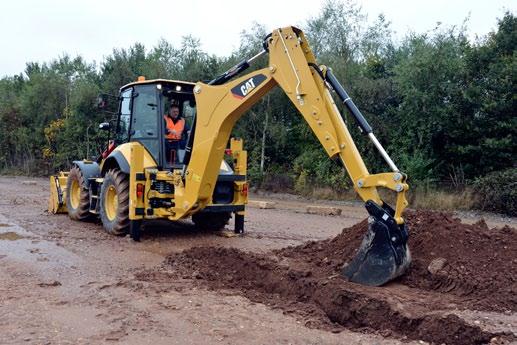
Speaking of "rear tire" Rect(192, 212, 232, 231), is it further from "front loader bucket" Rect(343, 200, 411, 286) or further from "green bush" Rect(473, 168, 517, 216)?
"green bush" Rect(473, 168, 517, 216)

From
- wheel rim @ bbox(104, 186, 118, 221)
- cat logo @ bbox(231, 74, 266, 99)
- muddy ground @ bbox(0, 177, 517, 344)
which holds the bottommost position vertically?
muddy ground @ bbox(0, 177, 517, 344)

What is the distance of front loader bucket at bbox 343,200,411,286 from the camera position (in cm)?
579

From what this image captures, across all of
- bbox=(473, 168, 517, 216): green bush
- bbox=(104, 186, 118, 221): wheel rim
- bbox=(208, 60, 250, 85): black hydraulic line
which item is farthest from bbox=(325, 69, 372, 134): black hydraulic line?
bbox=(473, 168, 517, 216): green bush

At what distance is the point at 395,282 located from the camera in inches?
232

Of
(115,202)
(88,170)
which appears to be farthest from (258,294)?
(88,170)

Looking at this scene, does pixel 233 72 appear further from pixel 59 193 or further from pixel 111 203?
pixel 59 193

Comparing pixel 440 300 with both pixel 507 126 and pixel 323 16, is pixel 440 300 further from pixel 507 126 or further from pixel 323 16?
pixel 323 16

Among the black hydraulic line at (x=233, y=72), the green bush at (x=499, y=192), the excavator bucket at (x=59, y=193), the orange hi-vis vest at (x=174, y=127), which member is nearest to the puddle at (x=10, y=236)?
the excavator bucket at (x=59, y=193)

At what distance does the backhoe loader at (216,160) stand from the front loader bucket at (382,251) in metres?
0.01

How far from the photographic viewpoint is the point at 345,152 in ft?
20.9

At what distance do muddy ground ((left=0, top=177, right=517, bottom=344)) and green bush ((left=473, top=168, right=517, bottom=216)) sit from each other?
10386mm

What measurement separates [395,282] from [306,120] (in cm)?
230

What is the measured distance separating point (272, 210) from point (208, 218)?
18.9 feet

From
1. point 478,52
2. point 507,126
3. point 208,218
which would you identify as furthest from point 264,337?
point 478,52
